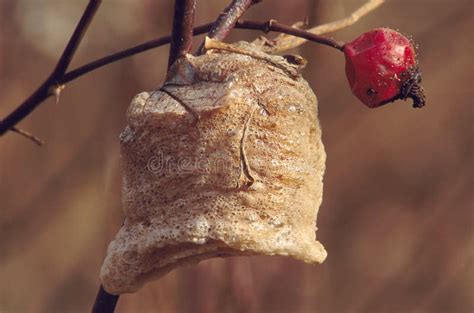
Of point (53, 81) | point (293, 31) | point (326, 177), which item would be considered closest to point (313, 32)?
point (293, 31)

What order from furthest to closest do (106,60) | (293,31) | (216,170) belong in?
(106,60)
(293,31)
(216,170)

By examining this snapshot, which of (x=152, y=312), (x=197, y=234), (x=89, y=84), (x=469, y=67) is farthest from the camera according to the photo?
(x=469, y=67)

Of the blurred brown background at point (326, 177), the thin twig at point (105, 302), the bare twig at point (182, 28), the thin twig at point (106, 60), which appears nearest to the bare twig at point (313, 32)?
the thin twig at point (106, 60)

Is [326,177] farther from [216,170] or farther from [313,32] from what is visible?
[216,170]

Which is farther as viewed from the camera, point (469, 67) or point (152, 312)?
point (469, 67)

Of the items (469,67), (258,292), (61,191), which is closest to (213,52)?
(258,292)

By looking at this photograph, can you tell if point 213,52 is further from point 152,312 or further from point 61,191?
point 61,191

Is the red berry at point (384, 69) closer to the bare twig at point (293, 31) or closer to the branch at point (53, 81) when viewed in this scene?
the bare twig at point (293, 31)

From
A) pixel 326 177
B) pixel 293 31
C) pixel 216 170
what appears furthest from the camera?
pixel 326 177

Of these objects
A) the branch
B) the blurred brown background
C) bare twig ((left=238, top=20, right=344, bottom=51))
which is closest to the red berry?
bare twig ((left=238, top=20, right=344, bottom=51))
